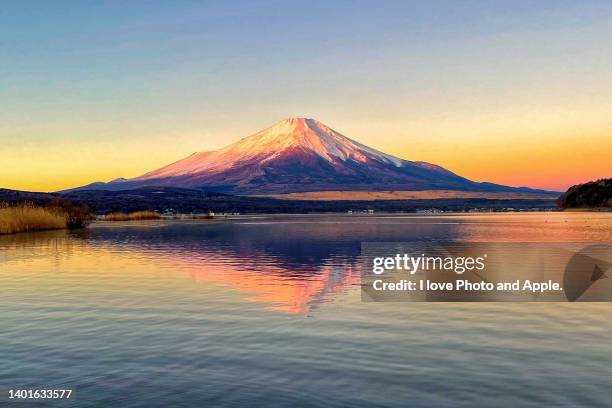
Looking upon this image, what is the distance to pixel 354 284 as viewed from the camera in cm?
2305

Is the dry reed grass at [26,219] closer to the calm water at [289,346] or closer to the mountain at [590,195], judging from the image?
the calm water at [289,346]

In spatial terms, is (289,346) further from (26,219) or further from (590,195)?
(590,195)

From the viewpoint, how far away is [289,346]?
1328 cm

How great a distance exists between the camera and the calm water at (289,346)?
32.8 ft

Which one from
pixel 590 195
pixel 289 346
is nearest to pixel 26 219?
pixel 289 346

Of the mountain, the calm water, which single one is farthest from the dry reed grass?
the mountain

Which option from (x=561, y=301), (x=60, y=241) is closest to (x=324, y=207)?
(x=60, y=241)

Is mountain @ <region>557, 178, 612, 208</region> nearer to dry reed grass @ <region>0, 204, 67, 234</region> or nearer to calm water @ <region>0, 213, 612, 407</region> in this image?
dry reed grass @ <region>0, 204, 67, 234</region>

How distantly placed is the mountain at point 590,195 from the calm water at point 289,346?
131888 millimetres

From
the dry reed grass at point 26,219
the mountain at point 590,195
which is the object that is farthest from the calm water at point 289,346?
the mountain at point 590,195

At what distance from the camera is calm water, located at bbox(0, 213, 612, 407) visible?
32.8 ft

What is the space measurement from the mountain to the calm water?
131888 mm

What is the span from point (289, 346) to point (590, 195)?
14756 cm

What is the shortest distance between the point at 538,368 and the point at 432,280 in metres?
13.1
